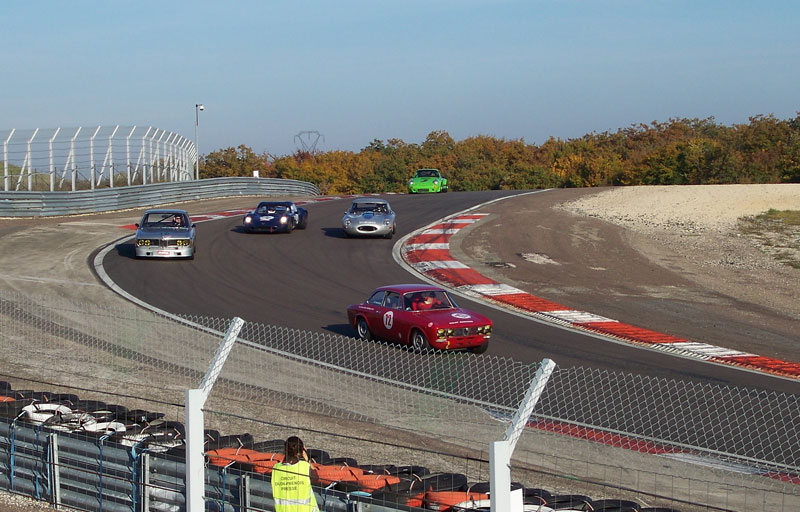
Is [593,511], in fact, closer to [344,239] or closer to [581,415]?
[581,415]

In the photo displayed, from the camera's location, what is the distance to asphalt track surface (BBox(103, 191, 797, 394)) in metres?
14.5

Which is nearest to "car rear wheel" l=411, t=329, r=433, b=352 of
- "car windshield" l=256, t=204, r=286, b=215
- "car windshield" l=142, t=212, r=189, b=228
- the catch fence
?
the catch fence

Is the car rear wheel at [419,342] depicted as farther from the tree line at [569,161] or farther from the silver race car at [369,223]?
the tree line at [569,161]

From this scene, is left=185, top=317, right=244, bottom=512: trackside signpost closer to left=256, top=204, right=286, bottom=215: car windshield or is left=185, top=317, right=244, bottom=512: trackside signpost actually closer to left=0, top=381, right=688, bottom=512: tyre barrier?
left=0, top=381, right=688, bottom=512: tyre barrier

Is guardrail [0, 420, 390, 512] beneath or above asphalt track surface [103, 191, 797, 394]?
above

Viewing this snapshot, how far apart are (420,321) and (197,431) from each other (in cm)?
848

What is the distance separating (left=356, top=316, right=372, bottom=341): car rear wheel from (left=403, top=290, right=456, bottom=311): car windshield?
38.8 inches

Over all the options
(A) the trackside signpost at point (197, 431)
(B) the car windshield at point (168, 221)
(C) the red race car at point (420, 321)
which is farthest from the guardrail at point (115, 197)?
(A) the trackside signpost at point (197, 431)

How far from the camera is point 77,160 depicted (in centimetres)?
3669

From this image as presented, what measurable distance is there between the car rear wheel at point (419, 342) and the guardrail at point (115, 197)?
81.6 feet

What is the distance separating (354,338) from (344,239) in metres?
13.7

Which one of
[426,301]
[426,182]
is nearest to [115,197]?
[426,182]

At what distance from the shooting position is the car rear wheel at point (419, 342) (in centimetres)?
1441

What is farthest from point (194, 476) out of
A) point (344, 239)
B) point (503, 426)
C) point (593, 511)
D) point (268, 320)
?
point (344, 239)
